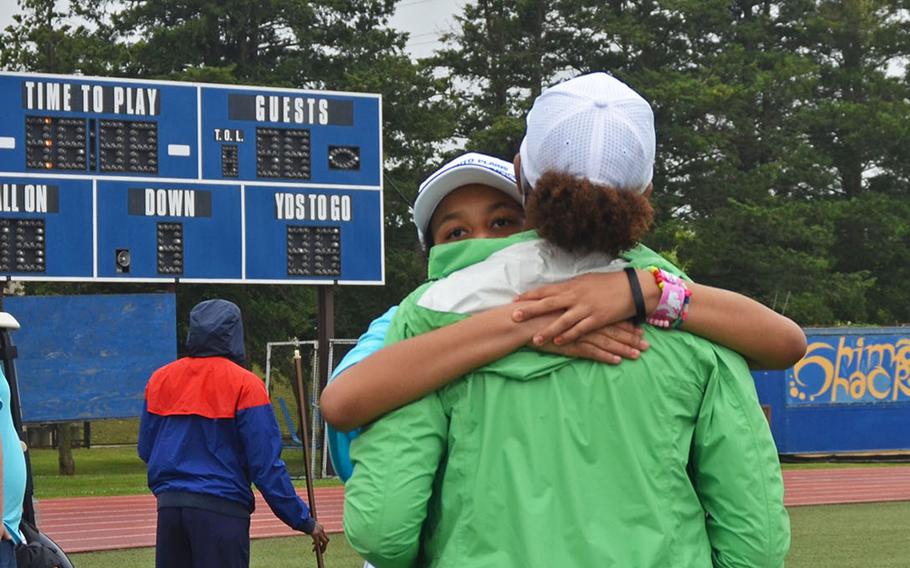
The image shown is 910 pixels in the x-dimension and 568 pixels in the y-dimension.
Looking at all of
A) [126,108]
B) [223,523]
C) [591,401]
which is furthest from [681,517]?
[126,108]

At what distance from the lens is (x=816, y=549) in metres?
12.2

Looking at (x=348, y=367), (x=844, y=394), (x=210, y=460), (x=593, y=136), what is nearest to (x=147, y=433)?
(x=210, y=460)

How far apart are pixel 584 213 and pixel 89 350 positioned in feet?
66.2

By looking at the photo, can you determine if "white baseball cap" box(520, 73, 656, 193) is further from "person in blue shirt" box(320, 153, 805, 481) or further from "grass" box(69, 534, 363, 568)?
"grass" box(69, 534, 363, 568)

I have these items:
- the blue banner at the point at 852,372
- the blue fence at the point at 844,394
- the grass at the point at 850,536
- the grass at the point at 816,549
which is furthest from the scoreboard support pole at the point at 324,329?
the grass at the point at 850,536

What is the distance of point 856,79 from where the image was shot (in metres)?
46.7

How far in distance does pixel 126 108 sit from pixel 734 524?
18453mm

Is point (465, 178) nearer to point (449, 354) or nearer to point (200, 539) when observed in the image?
point (449, 354)

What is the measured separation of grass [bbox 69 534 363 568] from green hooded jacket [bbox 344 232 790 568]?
9.36 m

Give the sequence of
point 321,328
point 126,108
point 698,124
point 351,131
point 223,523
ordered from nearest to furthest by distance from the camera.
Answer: point 223,523, point 126,108, point 351,131, point 321,328, point 698,124

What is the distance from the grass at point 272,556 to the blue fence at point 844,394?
43.0 feet

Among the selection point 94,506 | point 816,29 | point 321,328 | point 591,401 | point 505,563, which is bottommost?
point 94,506

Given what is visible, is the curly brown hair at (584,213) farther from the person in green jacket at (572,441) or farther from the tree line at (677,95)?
the tree line at (677,95)

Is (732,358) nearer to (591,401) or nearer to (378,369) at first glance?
(591,401)
